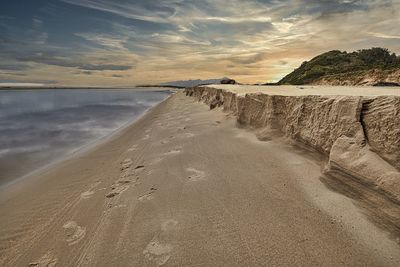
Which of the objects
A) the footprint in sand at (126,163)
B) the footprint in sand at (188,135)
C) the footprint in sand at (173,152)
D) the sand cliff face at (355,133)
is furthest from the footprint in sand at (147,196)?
the footprint in sand at (188,135)

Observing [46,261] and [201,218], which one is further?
[201,218]

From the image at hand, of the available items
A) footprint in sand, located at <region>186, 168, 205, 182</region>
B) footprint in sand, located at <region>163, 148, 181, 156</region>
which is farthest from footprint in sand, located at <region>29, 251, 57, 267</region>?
footprint in sand, located at <region>163, 148, 181, 156</region>

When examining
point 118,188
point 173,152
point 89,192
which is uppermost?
point 173,152

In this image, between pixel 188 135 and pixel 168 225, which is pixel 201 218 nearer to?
pixel 168 225

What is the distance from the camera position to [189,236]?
3057 mm

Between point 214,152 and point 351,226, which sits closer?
point 351,226


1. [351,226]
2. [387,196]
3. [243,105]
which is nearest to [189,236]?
[351,226]

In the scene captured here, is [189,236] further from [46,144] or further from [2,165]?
[46,144]

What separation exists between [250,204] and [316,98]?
237cm

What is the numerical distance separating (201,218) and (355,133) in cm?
238

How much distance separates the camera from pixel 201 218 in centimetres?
337

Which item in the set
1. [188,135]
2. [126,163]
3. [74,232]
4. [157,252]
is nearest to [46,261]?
[74,232]

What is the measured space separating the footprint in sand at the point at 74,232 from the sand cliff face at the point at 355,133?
3.60 meters

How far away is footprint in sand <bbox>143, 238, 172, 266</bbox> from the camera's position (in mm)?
2762
